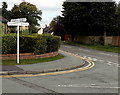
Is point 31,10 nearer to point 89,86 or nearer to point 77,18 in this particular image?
point 77,18

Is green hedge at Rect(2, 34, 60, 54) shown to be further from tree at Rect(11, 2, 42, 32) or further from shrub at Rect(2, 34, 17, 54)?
tree at Rect(11, 2, 42, 32)

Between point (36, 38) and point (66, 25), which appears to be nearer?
point (36, 38)

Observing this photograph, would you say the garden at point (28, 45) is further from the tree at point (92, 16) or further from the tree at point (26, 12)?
the tree at point (26, 12)

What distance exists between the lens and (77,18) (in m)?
37.8

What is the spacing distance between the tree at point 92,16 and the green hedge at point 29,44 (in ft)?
71.8

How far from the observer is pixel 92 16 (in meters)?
35.7

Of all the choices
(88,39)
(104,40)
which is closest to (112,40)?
(104,40)

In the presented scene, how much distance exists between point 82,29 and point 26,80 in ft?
105

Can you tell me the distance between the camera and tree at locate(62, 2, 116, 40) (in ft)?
117

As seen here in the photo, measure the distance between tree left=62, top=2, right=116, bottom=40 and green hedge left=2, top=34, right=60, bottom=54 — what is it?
861 inches

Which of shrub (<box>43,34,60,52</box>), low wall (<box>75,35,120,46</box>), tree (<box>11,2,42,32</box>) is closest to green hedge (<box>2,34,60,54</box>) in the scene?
shrub (<box>43,34,60,52</box>)

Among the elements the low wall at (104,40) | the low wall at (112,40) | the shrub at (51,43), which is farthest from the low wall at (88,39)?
the shrub at (51,43)

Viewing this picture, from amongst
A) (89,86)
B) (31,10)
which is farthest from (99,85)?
(31,10)

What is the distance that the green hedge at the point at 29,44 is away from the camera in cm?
1241
